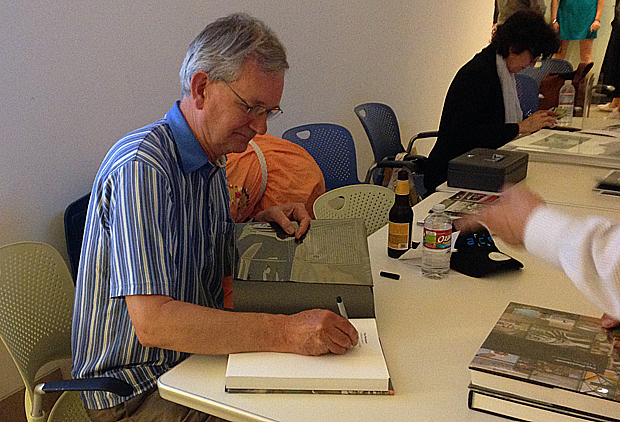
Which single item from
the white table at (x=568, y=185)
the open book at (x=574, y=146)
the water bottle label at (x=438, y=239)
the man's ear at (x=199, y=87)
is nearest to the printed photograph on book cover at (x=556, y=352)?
the water bottle label at (x=438, y=239)

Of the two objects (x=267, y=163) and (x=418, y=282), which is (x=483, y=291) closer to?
(x=418, y=282)

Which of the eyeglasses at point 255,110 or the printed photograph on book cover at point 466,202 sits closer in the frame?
the eyeglasses at point 255,110

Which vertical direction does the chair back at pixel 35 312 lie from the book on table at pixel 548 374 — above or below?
below

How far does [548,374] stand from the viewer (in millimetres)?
963

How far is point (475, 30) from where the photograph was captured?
20.9 feet

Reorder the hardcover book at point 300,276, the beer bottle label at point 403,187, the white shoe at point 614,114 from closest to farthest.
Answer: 1. the hardcover book at point 300,276
2. the beer bottle label at point 403,187
3. the white shoe at point 614,114

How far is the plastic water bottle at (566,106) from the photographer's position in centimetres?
372

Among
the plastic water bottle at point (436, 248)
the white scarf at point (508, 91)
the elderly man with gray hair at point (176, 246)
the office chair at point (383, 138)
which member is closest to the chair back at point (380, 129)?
the office chair at point (383, 138)

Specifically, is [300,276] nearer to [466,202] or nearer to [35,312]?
[35,312]

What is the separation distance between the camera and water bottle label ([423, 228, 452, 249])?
5.16ft

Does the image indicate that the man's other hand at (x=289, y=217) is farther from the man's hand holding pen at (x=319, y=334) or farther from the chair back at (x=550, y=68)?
the chair back at (x=550, y=68)

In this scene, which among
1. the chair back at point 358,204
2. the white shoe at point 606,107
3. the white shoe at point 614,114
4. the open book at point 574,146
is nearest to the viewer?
the chair back at point 358,204

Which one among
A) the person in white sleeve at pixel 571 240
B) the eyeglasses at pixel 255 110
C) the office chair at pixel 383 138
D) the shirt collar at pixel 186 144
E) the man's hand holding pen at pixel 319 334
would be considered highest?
the eyeglasses at pixel 255 110

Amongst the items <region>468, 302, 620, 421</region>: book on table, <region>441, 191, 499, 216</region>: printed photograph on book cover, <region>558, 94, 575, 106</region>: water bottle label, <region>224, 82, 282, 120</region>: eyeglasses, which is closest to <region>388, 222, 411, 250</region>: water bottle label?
<region>441, 191, 499, 216</region>: printed photograph on book cover
